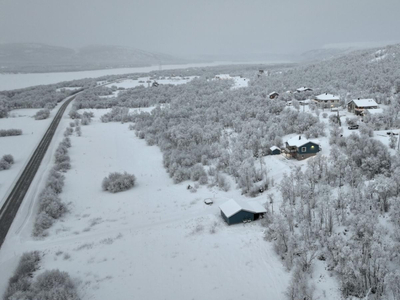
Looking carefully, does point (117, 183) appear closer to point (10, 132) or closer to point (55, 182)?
point (55, 182)

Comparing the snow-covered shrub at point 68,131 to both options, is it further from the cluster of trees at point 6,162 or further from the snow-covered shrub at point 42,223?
the snow-covered shrub at point 42,223

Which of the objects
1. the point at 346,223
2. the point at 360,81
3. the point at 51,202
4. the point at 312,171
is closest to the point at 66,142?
the point at 51,202

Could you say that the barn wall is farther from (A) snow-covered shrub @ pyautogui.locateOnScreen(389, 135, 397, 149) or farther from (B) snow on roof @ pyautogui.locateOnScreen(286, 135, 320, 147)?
(A) snow-covered shrub @ pyautogui.locateOnScreen(389, 135, 397, 149)

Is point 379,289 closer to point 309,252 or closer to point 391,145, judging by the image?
point 309,252

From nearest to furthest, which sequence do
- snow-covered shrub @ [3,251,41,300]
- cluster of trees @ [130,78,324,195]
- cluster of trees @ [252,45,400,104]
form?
snow-covered shrub @ [3,251,41,300] → cluster of trees @ [130,78,324,195] → cluster of trees @ [252,45,400,104]

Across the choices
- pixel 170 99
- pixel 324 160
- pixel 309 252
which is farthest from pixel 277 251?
A: pixel 170 99

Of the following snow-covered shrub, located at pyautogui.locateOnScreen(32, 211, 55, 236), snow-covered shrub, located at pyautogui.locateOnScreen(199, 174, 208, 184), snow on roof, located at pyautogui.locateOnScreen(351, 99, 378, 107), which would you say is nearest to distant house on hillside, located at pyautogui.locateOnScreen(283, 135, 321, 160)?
snow-covered shrub, located at pyautogui.locateOnScreen(199, 174, 208, 184)

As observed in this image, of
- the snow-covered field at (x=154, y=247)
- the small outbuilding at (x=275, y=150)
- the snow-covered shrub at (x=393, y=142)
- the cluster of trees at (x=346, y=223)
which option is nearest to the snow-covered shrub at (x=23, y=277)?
the snow-covered field at (x=154, y=247)
